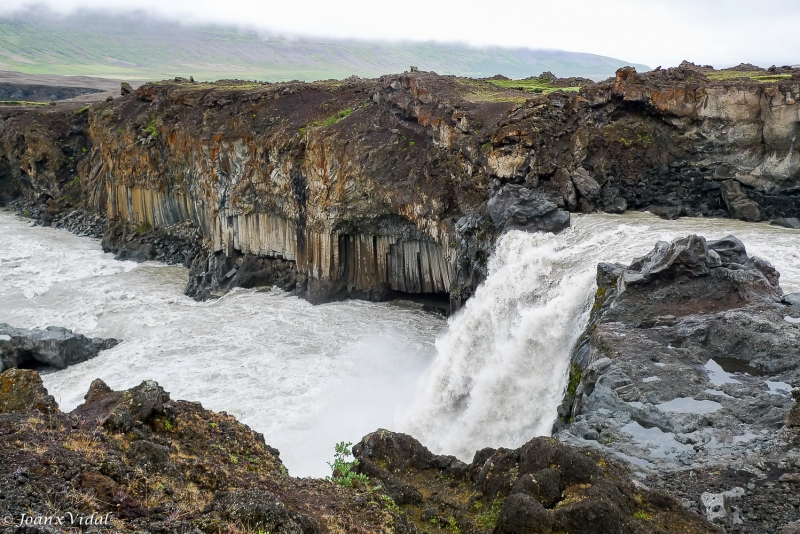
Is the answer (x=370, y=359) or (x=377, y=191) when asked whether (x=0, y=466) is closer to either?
(x=370, y=359)

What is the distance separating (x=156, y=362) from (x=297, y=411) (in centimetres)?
891

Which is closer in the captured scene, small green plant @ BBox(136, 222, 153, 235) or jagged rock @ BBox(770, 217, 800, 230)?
jagged rock @ BBox(770, 217, 800, 230)

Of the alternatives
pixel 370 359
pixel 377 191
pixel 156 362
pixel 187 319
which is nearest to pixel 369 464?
pixel 370 359

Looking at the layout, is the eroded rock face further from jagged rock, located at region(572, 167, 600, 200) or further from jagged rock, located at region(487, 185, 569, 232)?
jagged rock, located at region(572, 167, 600, 200)

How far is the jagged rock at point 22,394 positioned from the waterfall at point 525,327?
11607 millimetres

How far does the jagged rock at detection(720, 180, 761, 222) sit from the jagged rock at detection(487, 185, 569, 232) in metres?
6.85

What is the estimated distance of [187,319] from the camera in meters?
36.5

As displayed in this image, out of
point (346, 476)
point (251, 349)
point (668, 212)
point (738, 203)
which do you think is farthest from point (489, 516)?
point (251, 349)

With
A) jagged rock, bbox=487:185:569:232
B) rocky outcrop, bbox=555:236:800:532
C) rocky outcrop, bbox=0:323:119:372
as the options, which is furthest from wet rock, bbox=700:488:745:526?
rocky outcrop, bbox=0:323:119:372

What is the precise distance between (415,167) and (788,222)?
17216 mm

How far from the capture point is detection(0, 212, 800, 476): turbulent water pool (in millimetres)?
20359

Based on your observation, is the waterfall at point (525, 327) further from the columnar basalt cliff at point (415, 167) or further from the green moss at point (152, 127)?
the green moss at point (152, 127)

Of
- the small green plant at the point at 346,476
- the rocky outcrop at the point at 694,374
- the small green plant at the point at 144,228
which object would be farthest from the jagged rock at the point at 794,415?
the small green plant at the point at 144,228

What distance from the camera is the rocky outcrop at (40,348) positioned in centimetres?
3009
